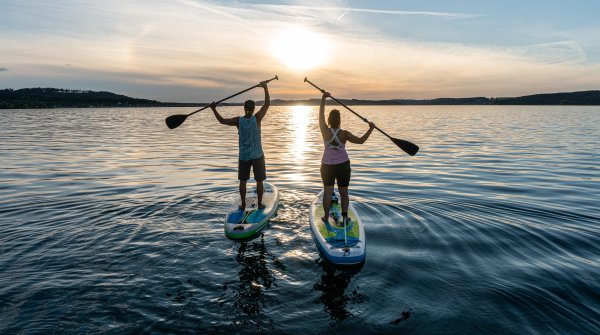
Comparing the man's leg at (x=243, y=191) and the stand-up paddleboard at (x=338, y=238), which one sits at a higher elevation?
the man's leg at (x=243, y=191)

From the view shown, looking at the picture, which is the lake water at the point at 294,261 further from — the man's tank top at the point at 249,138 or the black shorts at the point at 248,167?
the man's tank top at the point at 249,138

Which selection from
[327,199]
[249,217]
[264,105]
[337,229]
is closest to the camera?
[337,229]

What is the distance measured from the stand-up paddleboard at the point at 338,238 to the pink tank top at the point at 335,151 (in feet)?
4.93

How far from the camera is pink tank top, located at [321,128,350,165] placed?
816cm

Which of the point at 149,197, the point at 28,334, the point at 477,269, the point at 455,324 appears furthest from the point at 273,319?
the point at 149,197

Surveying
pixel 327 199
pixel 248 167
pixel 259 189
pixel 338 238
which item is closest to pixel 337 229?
pixel 338 238

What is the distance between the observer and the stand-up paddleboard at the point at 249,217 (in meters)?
8.32

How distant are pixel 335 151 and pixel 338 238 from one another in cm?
195

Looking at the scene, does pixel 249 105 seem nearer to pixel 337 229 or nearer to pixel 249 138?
pixel 249 138

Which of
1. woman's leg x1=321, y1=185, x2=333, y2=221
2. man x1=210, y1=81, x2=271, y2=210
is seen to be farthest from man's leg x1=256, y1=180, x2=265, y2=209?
woman's leg x1=321, y1=185, x2=333, y2=221

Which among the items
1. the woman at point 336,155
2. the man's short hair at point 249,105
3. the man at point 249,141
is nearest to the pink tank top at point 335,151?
the woman at point 336,155

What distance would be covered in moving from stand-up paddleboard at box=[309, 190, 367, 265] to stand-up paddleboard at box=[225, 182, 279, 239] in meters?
1.21

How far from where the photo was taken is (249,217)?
911cm

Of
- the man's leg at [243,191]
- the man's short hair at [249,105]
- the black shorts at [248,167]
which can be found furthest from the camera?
the man's leg at [243,191]
